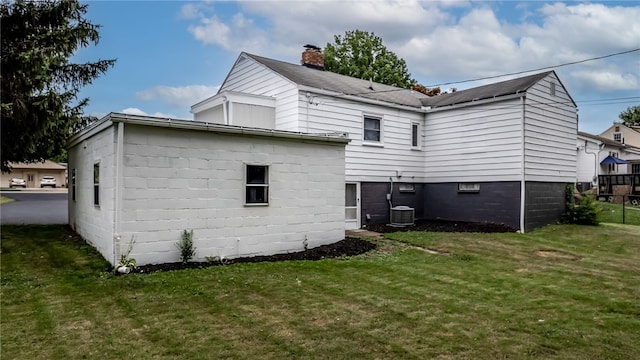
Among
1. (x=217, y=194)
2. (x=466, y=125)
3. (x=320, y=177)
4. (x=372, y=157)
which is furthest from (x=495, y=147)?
(x=217, y=194)

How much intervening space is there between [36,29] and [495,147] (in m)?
15.1

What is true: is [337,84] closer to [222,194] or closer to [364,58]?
[222,194]

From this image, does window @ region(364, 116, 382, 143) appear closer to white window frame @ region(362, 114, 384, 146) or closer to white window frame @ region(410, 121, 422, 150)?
white window frame @ region(362, 114, 384, 146)

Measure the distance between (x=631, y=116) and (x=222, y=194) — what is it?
7092cm

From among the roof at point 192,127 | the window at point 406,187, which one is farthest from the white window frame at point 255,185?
the window at point 406,187

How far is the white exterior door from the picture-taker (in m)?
14.5

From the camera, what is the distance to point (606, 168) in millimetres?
33531

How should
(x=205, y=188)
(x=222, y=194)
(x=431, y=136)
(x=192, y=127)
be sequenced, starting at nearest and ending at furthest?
(x=192, y=127) < (x=205, y=188) < (x=222, y=194) < (x=431, y=136)

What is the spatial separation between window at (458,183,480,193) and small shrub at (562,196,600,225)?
385 centimetres

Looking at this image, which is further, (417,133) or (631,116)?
(631,116)

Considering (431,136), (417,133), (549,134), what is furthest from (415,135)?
(549,134)

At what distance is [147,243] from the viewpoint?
8266 mm

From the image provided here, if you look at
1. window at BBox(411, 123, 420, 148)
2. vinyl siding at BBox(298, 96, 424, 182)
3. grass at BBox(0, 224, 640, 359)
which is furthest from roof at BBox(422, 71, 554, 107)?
grass at BBox(0, 224, 640, 359)

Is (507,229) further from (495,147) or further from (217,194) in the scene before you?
(217,194)
